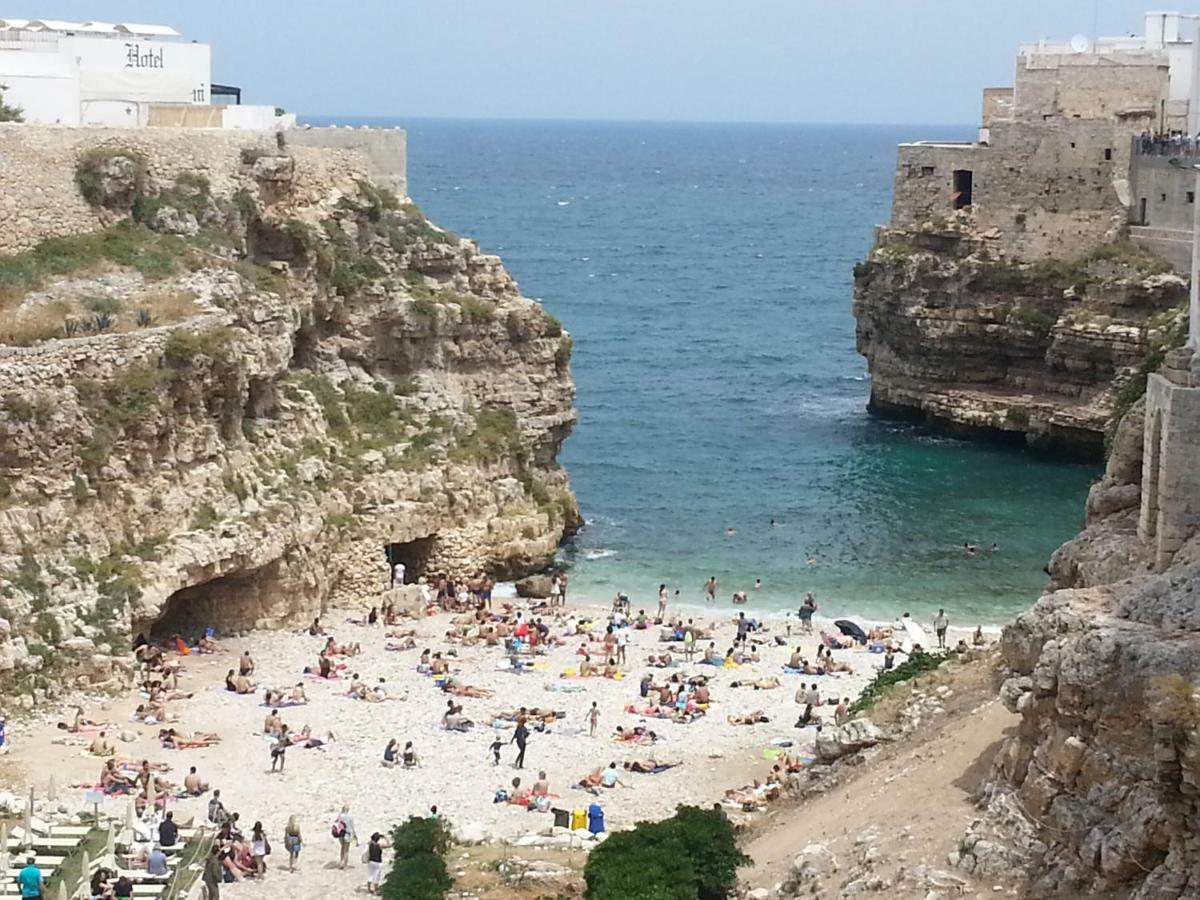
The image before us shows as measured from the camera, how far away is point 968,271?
7000cm

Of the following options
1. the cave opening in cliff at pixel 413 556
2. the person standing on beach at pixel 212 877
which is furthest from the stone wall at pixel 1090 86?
the person standing on beach at pixel 212 877

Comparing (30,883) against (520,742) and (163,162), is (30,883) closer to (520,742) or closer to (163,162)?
(520,742)

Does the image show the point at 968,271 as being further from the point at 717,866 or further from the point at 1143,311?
the point at 717,866

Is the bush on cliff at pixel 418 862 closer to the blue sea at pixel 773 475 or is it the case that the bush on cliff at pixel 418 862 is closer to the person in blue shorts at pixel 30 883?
the person in blue shorts at pixel 30 883

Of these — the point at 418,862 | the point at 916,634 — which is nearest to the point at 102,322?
the point at 418,862

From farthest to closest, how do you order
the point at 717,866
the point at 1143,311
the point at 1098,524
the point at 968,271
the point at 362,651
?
the point at 968,271 < the point at 1143,311 < the point at 362,651 < the point at 1098,524 < the point at 717,866

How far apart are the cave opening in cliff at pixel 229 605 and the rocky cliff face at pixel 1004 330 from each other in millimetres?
29380

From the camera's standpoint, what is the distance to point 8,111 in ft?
161

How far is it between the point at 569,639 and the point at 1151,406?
780 inches

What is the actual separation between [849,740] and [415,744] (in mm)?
8501

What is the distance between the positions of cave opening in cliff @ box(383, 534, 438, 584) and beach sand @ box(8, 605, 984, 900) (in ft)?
14.1

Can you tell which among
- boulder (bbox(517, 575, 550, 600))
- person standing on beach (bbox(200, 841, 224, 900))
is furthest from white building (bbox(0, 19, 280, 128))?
person standing on beach (bbox(200, 841, 224, 900))

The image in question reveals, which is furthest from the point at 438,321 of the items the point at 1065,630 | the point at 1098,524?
the point at 1065,630

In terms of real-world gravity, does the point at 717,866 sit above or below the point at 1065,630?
below
